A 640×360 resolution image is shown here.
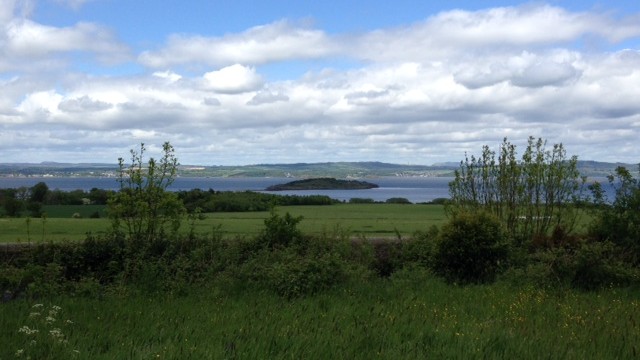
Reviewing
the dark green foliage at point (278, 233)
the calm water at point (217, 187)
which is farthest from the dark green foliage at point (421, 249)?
the calm water at point (217, 187)

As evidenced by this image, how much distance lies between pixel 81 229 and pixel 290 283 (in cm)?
603

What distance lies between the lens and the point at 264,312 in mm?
8133

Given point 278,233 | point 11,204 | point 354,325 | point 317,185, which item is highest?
point 317,185

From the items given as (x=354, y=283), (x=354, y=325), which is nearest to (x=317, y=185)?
(x=354, y=283)

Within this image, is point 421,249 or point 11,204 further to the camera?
point 11,204

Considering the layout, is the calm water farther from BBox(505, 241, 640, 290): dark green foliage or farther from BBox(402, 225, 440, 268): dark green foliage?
BBox(505, 241, 640, 290): dark green foliage

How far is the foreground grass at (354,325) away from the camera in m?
6.27

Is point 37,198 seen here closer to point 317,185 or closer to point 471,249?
point 471,249

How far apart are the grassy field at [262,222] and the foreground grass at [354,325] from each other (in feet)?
11.5

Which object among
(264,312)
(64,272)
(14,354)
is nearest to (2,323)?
(14,354)

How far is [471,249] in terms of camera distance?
11469mm

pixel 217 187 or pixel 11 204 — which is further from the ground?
pixel 217 187

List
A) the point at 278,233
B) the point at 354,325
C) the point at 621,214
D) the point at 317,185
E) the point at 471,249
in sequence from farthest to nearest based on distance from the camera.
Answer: the point at 317,185 < the point at 621,214 < the point at 278,233 < the point at 471,249 < the point at 354,325

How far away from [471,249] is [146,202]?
5.67m
